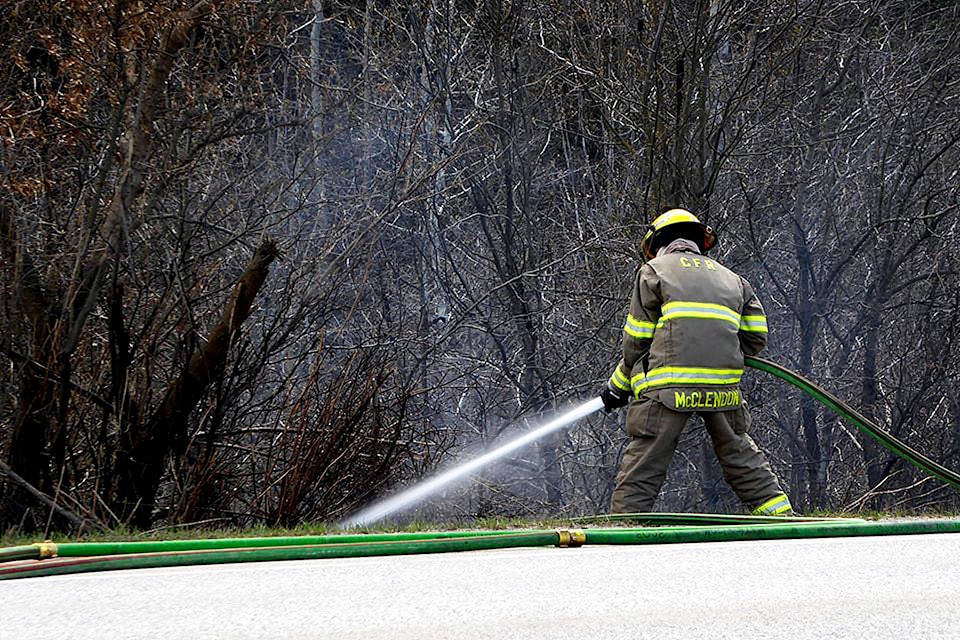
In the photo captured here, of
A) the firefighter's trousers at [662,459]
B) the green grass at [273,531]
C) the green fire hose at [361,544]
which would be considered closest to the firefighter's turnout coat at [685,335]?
the firefighter's trousers at [662,459]

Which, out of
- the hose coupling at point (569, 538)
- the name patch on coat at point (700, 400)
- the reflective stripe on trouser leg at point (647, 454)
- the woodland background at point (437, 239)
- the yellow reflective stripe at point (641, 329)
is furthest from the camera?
the woodland background at point (437, 239)

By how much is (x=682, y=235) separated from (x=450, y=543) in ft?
10.4

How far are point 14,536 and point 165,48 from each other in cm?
345

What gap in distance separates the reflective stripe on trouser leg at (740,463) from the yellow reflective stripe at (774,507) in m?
0.04

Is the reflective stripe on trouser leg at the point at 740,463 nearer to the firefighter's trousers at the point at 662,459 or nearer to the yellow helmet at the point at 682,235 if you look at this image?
the firefighter's trousers at the point at 662,459

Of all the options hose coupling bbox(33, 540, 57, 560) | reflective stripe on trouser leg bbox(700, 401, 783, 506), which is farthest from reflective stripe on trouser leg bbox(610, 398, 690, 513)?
hose coupling bbox(33, 540, 57, 560)

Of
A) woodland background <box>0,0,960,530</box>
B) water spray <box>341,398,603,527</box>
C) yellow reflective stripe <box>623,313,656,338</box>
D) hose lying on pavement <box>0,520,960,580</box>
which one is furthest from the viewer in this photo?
water spray <box>341,398,603,527</box>

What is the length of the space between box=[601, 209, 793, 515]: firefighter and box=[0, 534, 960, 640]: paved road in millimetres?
2097

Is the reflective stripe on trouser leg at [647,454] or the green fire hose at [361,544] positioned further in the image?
the reflective stripe on trouser leg at [647,454]

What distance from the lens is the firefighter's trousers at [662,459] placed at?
652cm

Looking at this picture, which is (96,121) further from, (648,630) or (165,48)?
(648,630)

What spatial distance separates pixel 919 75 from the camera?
13.7 meters

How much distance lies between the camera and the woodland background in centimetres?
718

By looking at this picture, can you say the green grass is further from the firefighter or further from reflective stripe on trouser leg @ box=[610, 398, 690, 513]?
the firefighter
